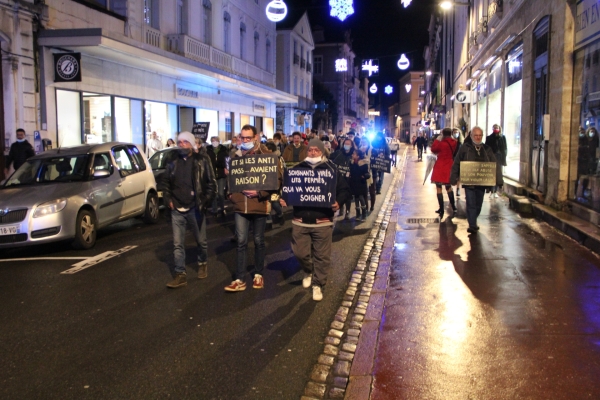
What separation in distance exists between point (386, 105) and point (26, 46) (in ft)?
464

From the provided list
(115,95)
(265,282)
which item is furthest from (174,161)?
(115,95)

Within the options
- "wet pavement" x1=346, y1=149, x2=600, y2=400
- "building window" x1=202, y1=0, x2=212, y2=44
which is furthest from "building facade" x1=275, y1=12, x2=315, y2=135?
"wet pavement" x1=346, y1=149, x2=600, y2=400

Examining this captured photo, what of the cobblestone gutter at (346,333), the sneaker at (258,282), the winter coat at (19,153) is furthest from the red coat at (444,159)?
the winter coat at (19,153)

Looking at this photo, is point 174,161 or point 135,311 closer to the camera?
point 135,311

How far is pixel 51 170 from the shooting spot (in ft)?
34.5

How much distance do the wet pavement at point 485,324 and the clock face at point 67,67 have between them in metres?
10.7

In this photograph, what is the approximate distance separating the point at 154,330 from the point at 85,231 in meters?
4.67

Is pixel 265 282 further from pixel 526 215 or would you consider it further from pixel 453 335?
pixel 526 215

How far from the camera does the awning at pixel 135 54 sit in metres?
15.1

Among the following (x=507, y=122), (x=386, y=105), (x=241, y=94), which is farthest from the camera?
(x=386, y=105)

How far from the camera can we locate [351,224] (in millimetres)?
12000

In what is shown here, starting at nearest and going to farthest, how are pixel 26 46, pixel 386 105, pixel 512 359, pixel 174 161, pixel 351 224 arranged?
pixel 512 359 < pixel 174 161 < pixel 351 224 < pixel 26 46 < pixel 386 105

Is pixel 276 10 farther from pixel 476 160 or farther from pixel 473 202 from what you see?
pixel 473 202

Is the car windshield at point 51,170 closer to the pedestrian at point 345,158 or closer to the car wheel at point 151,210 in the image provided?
the car wheel at point 151,210
